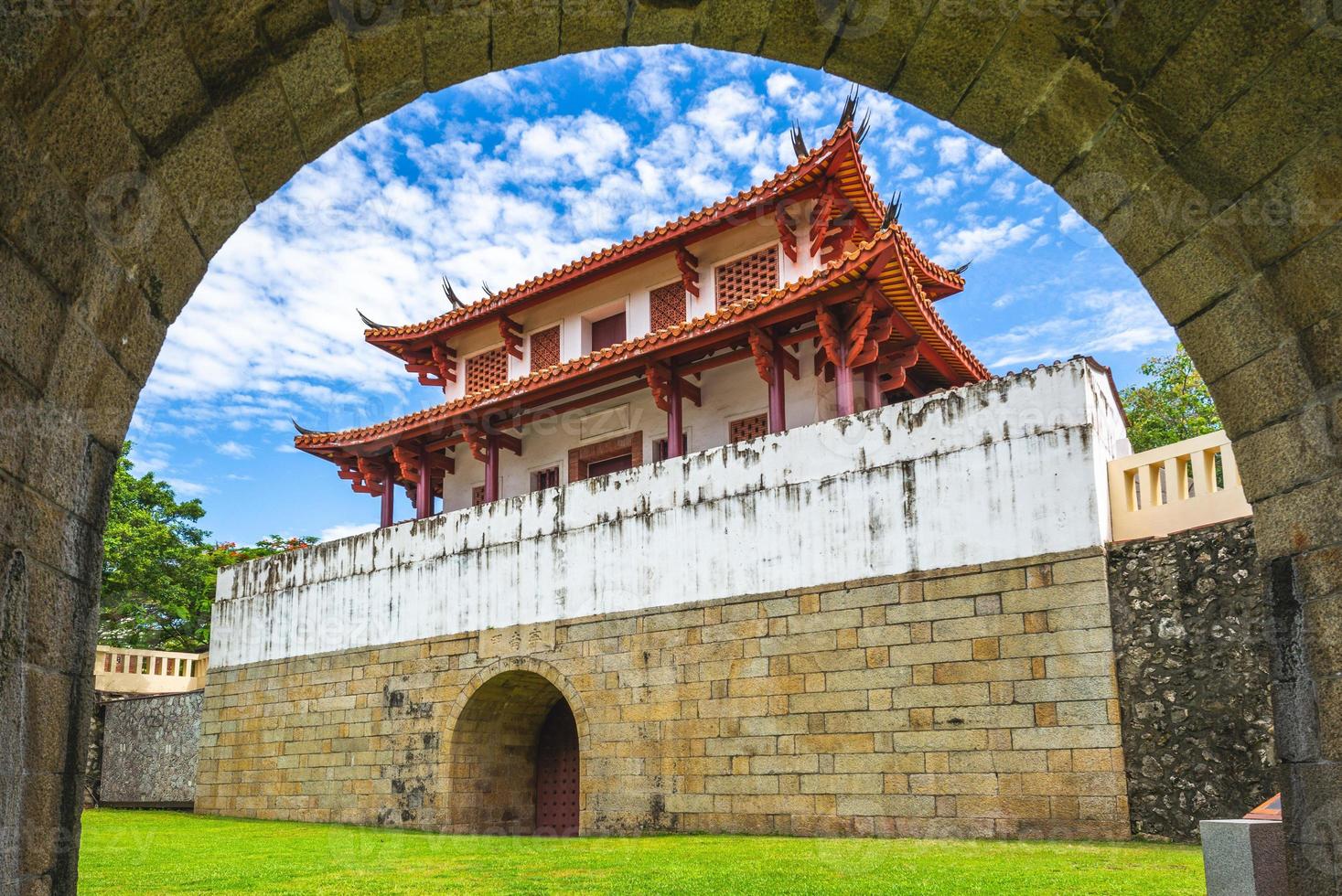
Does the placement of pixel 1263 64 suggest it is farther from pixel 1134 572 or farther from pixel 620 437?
pixel 620 437

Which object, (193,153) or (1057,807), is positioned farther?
(1057,807)

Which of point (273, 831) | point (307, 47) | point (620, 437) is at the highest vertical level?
point (620, 437)

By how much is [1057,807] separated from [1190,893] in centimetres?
305

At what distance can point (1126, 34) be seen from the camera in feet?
10.4

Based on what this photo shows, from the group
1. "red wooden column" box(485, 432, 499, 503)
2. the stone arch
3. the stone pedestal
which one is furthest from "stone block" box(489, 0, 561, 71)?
"red wooden column" box(485, 432, 499, 503)

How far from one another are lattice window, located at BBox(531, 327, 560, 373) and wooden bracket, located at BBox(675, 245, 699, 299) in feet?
8.69

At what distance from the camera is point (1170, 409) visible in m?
21.3

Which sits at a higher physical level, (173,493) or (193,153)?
(173,493)

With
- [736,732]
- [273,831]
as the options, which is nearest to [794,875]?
[736,732]

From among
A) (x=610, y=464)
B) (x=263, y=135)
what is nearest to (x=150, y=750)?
(x=610, y=464)

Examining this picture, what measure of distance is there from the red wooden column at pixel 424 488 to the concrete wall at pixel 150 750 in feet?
15.9

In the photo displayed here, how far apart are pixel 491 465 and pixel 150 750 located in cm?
815

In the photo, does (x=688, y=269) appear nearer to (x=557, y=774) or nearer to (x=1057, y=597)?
(x=557, y=774)

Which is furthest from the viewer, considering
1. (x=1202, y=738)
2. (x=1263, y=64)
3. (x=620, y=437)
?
(x=620, y=437)
